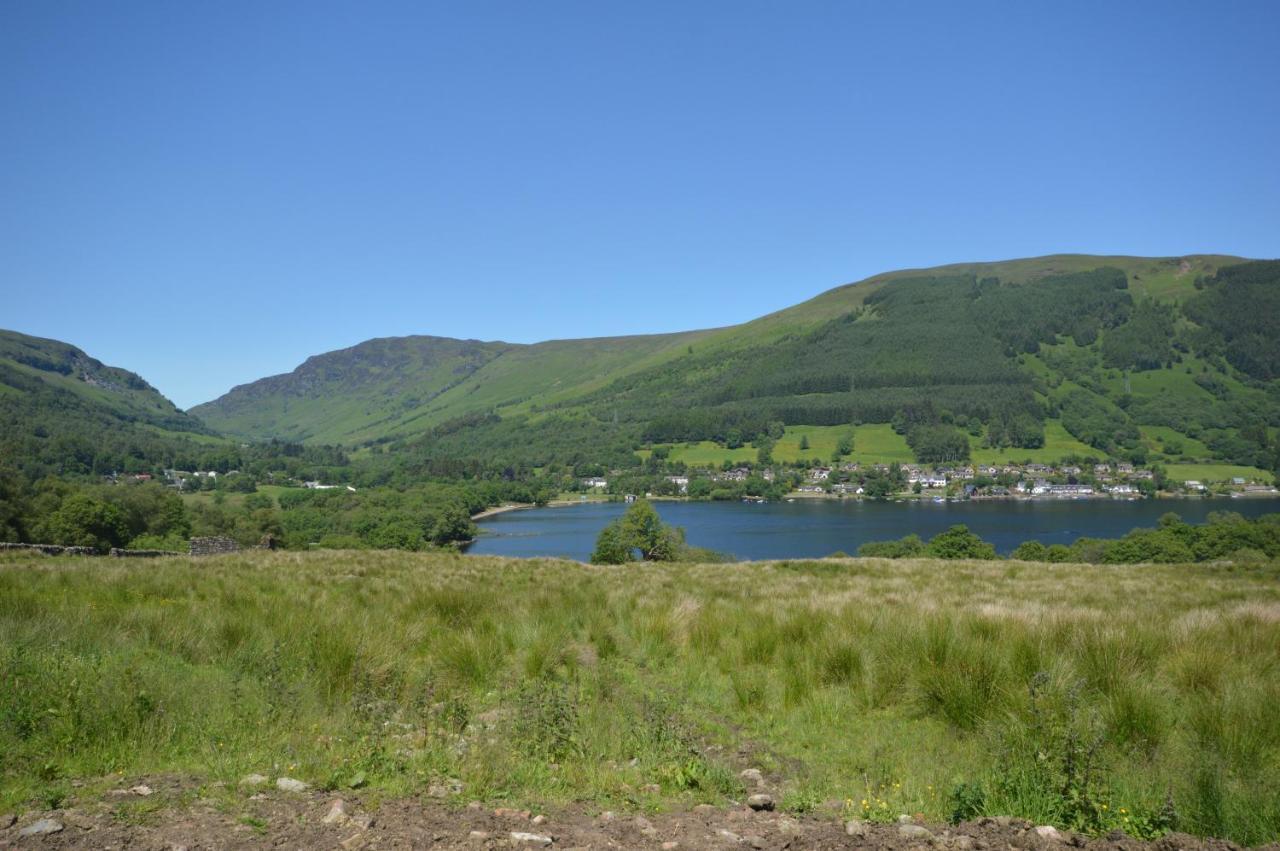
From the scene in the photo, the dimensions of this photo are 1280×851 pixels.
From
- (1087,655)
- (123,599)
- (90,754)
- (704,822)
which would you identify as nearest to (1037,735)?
(1087,655)

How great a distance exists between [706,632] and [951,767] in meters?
3.78

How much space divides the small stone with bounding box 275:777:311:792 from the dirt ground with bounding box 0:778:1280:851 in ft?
0.17

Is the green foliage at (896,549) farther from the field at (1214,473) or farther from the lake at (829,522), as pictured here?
the field at (1214,473)

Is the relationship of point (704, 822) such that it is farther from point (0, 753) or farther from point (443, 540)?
point (443, 540)

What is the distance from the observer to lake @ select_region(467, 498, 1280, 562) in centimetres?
8119

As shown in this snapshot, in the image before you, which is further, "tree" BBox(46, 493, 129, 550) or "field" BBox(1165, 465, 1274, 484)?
"field" BBox(1165, 465, 1274, 484)

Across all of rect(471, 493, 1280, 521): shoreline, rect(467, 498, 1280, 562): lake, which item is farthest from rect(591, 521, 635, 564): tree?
rect(471, 493, 1280, 521): shoreline

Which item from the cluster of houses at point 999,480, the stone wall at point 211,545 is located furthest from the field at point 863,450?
the stone wall at point 211,545

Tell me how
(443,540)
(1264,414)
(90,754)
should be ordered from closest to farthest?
(90,754) → (443,540) → (1264,414)

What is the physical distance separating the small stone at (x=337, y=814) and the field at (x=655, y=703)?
0.30 metres

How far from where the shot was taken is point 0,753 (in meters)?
4.02

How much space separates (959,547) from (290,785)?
5543 cm

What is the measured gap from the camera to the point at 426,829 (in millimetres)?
3523

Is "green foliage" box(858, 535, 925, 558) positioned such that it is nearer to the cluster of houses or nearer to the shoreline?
the shoreline
